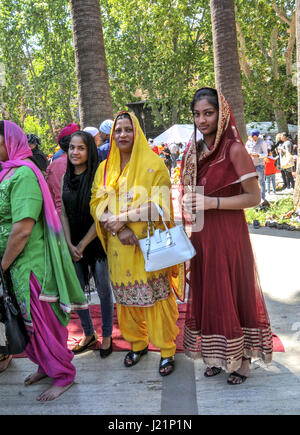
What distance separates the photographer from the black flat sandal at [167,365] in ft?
9.08

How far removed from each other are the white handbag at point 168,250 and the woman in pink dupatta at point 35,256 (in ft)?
2.05

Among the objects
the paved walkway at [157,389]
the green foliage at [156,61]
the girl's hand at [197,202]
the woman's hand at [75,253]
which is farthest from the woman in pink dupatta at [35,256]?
the green foliage at [156,61]

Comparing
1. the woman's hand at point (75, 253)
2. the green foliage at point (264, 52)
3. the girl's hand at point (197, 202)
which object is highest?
the green foliage at point (264, 52)

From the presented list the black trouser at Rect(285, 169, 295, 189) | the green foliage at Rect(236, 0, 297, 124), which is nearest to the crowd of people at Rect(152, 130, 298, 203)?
the black trouser at Rect(285, 169, 295, 189)

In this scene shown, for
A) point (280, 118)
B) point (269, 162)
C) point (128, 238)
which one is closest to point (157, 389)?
point (128, 238)

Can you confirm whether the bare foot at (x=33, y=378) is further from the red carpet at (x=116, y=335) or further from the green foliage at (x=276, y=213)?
the green foliage at (x=276, y=213)

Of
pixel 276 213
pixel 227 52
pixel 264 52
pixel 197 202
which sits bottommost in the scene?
pixel 276 213

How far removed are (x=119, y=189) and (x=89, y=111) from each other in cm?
311

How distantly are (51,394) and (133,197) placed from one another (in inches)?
55.8

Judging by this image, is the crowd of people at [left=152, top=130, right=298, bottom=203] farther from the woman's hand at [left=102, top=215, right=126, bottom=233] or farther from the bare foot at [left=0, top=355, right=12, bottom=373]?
the bare foot at [left=0, top=355, right=12, bottom=373]

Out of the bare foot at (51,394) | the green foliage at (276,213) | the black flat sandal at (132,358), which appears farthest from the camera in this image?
the green foliage at (276,213)

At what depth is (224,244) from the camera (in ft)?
8.18

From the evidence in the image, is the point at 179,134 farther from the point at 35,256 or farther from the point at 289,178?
the point at 35,256
